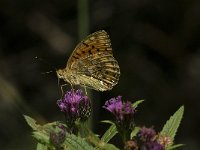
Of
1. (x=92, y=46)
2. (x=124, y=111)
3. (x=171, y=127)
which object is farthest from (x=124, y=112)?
(x=92, y=46)

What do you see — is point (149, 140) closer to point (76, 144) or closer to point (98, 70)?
point (76, 144)

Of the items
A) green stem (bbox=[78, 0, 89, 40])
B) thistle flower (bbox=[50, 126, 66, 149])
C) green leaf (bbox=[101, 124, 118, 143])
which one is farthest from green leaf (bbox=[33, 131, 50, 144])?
green stem (bbox=[78, 0, 89, 40])

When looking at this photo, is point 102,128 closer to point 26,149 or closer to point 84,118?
point 26,149

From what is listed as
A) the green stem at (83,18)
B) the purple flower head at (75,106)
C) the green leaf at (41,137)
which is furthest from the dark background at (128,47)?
the green leaf at (41,137)

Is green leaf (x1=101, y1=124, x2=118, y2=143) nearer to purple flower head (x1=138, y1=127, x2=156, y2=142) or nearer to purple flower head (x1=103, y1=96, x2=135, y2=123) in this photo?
purple flower head (x1=103, y1=96, x2=135, y2=123)

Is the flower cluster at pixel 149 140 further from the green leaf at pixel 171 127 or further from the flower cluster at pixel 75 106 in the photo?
the flower cluster at pixel 75 106

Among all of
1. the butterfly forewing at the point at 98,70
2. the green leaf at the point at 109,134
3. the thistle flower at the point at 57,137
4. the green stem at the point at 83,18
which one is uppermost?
the green stem at the point at 83,18
